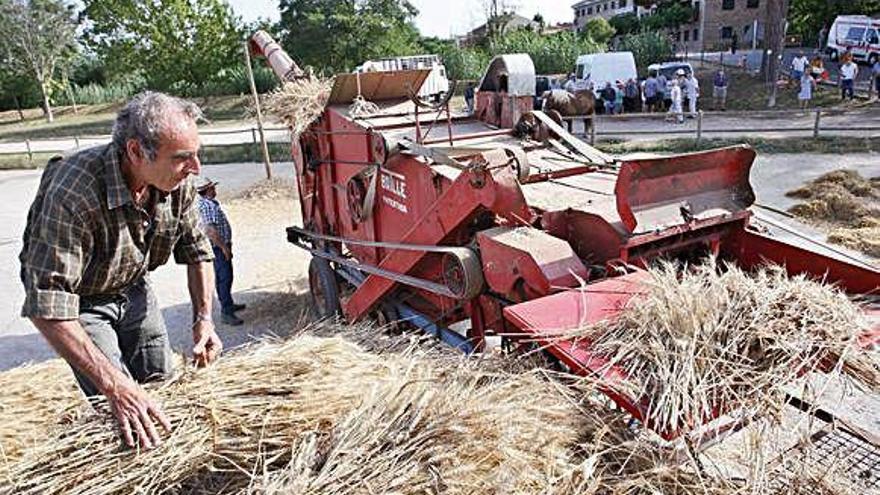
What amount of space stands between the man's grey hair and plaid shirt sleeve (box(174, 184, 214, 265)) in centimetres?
60

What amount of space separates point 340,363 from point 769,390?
159 cm

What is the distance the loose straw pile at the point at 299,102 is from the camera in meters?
6.34

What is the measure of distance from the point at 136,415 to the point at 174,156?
92 centimetres

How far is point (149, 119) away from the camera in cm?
238

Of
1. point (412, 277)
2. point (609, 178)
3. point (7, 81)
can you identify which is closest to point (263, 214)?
point (412, 277)

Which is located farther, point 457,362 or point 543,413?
point 457,362

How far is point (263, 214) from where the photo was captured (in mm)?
12055

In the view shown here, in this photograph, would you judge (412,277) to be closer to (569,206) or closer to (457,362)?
(569,206)

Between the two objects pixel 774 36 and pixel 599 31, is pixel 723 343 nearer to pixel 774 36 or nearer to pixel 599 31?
pixel 774 36

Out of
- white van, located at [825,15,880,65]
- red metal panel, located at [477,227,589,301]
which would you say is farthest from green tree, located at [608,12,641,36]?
red metal panel, located at [477,227,589,301]

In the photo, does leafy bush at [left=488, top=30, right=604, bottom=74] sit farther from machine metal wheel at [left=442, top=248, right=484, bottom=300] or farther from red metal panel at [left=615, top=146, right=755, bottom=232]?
machine metal wheel at [left=442, top=248, right=484, bottom=300]

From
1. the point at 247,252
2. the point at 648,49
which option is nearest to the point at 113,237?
the point at 247,252

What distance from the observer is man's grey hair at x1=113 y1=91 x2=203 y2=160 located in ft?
7.80

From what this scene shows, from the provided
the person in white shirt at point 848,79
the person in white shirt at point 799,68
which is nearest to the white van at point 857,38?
the person in white shirt at point 799,68
